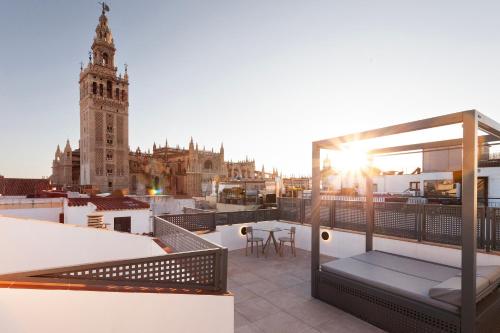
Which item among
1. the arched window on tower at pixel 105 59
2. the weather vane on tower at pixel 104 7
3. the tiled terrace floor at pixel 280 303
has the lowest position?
the tiled terrace floor at pixel 280 303

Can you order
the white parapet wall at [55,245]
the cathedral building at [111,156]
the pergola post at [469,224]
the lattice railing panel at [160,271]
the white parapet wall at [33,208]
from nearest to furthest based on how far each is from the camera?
the lattice railing panel at [160,271] < the pergola post at [469,224] < the white parapet wall at [55,245] < the white parapet wall at [33,208] < the cathedral building at [111,156]

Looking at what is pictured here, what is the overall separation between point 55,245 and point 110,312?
4337 millimetres

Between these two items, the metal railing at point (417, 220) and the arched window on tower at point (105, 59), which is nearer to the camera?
the metal railing at point (417, 220)

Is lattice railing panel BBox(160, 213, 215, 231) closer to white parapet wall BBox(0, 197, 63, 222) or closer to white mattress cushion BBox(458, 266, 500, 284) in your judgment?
white mattress cushion BBox(458, 266, 500, 284)

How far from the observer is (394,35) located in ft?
28.0

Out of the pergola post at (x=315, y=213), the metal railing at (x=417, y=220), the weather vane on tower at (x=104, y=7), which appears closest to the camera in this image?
the pergola post at (x=315, y=213)

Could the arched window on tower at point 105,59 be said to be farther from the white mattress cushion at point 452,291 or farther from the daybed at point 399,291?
the white mattress cushion at point 452,291

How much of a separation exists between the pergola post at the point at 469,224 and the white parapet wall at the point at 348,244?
3.56m

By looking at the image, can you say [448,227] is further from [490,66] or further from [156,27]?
[156,27]

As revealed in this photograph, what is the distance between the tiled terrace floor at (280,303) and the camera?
16.0ft

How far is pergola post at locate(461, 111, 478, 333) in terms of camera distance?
12.3 ft

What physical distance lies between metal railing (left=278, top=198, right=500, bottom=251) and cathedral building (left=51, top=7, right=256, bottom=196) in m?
34.2

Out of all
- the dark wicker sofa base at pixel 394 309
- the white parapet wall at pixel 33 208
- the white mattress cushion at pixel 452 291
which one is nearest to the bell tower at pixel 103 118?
the white parapet wall at pixel 33 208

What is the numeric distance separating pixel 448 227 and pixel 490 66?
5.35m
